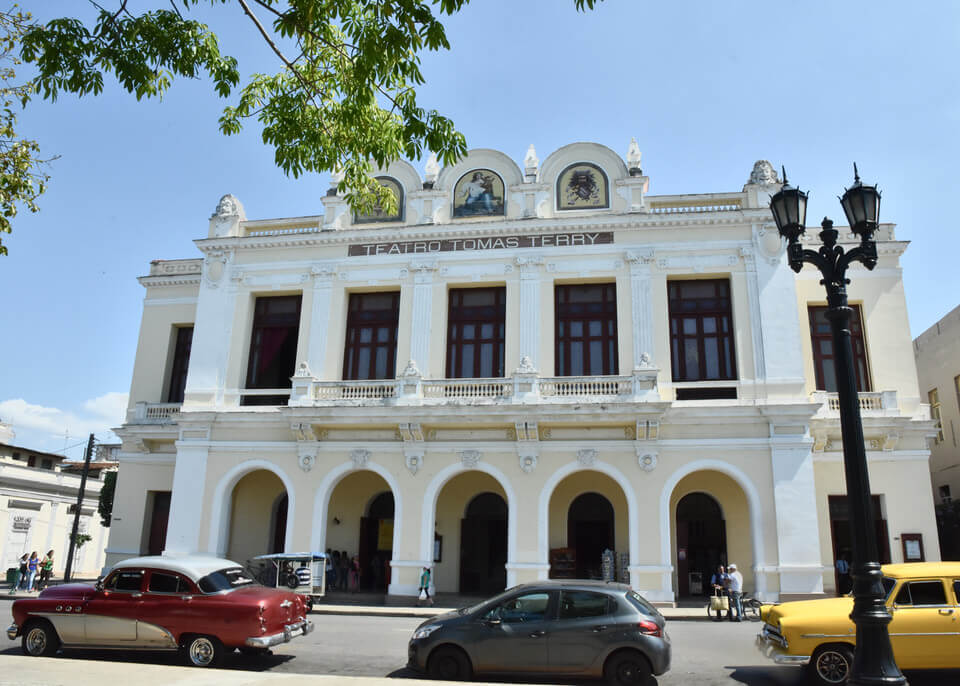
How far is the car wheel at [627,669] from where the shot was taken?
30.6 feet

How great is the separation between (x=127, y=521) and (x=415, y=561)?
11220 mm

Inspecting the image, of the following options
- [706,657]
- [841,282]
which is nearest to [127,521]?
[706,657]

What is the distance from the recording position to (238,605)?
35.3ft

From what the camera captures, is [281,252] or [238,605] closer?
[238,605]

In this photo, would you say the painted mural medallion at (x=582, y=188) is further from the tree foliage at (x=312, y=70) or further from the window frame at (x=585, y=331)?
the tree foliage at (x=312, y=70)

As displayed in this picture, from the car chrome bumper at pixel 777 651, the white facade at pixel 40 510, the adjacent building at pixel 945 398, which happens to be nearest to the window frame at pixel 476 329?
the car chrome bumper at pixel 777 651

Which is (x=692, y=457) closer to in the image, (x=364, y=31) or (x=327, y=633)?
(x=327, y=633)

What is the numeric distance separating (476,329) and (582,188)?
5.73 m

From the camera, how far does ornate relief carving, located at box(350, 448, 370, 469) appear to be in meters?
21.8

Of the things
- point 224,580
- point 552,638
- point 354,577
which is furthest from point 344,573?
point 552,638

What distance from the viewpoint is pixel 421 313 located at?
23.0m

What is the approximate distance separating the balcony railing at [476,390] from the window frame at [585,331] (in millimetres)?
1071

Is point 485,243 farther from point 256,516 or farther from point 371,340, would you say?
point 256,516

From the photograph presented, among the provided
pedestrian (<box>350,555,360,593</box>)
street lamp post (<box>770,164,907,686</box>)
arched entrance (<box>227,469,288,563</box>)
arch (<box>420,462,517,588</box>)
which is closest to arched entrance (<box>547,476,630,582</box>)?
arch (<box>420,462,517,588</box>)
